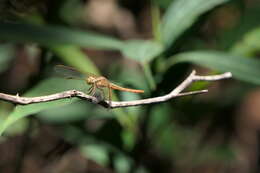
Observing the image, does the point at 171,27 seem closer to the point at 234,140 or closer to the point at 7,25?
the point at 7,25

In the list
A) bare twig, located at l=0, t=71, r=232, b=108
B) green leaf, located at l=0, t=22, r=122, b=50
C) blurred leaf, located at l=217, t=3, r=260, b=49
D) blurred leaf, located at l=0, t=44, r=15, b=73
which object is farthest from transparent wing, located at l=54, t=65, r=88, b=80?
blurred leaf, located at l=217, t=3, r=260, b=49

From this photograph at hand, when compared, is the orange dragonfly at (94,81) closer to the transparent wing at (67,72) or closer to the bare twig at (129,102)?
the transparent wing at (67,72)

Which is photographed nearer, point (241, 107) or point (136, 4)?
point (136, 4)

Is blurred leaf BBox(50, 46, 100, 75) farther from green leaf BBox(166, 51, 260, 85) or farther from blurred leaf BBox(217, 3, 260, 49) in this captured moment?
blurred leaf BBox(217, 3, 260, 49)

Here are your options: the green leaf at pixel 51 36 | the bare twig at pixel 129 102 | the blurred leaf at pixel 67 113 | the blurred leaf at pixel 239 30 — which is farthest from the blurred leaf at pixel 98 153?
the blurred leaf at pixel 239 30

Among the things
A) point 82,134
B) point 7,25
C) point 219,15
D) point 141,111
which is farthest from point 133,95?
point 219,15

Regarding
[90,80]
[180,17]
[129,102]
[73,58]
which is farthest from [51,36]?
[129,102]

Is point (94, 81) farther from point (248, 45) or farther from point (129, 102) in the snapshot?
point (248, 45)
